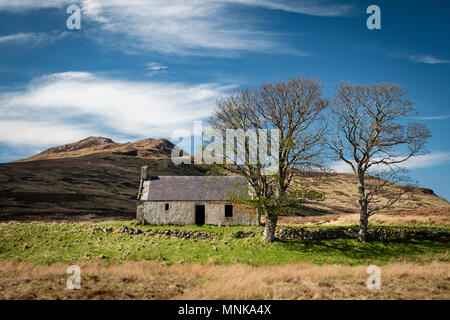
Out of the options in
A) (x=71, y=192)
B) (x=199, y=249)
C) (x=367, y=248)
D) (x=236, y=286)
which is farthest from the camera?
(x=71, y=192)

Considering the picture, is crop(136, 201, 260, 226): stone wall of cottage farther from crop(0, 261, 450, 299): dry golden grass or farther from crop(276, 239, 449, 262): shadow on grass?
crop(0, 261, 450, 299): dry golden grass

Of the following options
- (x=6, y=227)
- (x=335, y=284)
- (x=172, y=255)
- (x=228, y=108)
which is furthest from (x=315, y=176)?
(x=6, y=227)

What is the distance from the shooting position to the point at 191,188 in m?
34.8

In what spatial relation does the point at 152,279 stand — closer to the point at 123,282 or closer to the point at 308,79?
the point at 123,282

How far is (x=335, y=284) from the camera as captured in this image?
10938mm

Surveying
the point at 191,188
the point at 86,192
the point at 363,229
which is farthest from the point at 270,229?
the point at 86,192

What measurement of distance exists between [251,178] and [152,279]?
51.1 feet

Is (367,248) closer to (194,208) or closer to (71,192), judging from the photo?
(194,208)

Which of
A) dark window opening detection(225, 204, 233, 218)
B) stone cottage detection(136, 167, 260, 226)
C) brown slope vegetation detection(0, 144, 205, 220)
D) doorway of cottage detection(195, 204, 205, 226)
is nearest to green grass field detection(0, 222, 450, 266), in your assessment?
stone cottage detection(136, 167, 260, 226)

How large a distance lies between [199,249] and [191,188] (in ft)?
39.6

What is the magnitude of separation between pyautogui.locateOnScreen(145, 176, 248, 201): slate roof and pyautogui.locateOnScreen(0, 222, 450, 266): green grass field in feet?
19.6

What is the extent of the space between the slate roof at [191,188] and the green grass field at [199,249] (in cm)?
596

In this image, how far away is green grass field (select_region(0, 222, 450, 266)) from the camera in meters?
20.6

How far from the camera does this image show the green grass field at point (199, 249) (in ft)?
67.6
